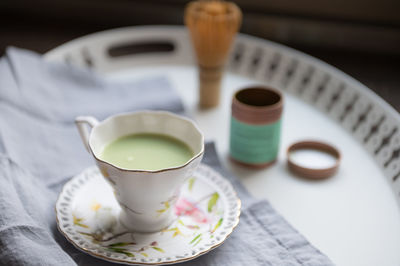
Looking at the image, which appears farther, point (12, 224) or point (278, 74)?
point (278, 74)

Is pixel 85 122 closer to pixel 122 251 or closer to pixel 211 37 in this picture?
pixel 122 251

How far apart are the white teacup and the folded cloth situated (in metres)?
0.06

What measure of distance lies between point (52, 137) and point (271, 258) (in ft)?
1.26

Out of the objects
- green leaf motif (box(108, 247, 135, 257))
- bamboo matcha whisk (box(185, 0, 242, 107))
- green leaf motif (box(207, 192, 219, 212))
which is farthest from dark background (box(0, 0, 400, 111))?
green leaf motif (box(108, 247, 135, 257))

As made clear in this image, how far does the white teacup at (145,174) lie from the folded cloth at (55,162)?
0.21ft

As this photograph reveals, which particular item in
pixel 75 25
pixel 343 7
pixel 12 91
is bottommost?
Answer: pixel 75 25

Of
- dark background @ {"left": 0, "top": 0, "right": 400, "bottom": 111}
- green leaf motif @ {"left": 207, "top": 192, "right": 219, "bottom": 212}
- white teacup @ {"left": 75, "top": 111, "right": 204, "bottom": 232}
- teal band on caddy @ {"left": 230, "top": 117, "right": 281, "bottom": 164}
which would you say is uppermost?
white teacup @ {"left": 75, "top": 111, "right": 204, "bottom": 232}

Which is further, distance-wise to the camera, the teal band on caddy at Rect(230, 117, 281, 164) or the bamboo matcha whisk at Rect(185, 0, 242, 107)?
the bamboo matcha whisk at Rect(185, 0, 242, 107)

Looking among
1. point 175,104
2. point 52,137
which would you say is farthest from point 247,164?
point 52,137

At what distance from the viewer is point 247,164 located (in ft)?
A: 2.43

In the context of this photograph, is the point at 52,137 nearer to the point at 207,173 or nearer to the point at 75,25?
the point at 207,173

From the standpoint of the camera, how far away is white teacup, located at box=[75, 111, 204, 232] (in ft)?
1.78

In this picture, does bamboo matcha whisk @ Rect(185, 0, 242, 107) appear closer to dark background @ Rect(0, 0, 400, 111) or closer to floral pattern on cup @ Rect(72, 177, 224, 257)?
floral pattern on cup @ Rect(72, 177, 224, 257)

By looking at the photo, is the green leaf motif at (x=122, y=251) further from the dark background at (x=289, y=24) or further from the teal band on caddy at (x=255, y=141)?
the dark background at (x=289, y=24)
